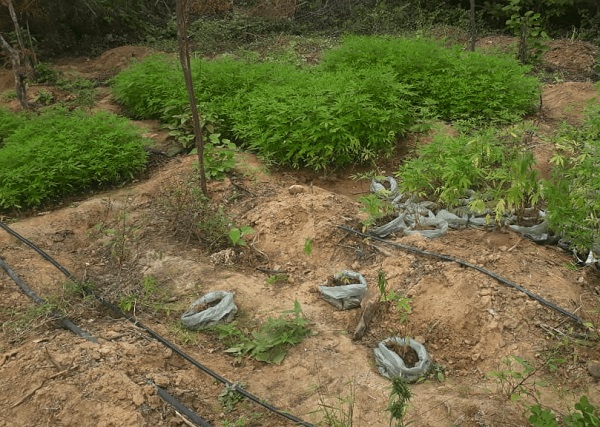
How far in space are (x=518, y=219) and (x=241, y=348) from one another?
2218 mm

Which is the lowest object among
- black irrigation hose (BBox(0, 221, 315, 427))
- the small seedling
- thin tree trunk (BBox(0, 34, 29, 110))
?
the small seedling

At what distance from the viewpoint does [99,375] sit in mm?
2982

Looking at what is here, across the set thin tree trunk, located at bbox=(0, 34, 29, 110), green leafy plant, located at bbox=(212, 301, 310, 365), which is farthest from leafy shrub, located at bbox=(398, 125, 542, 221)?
thin tree trunk, located at bbox=(0, 34, 29, 110)

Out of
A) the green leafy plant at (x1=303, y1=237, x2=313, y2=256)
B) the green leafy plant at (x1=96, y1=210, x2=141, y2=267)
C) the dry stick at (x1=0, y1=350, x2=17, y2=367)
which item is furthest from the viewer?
the green leafy plant at (x1=96, y1=210, x2=141, y2=267)

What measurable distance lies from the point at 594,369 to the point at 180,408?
2132 millimetres

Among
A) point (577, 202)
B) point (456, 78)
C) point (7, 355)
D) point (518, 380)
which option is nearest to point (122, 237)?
point (7, 355)

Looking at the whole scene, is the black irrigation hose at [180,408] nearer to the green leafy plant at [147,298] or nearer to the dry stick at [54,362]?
the dry stick at [54,362]

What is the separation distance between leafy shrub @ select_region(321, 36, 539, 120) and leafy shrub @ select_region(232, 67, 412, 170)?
481mm

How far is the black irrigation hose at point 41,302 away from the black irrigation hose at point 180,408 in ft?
1.98

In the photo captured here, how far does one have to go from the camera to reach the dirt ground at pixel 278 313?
286 cm

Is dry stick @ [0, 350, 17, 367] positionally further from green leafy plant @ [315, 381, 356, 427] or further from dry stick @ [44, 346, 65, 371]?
green leafy plant @ [315, 381, 356, 427]

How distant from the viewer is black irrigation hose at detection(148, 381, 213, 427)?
9.18 ft

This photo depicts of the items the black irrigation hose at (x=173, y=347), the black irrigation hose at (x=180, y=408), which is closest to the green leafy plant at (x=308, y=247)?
the black irrigation hose at (x=173, y=347)

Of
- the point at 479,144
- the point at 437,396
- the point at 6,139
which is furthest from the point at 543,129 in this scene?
the point at 6,139
